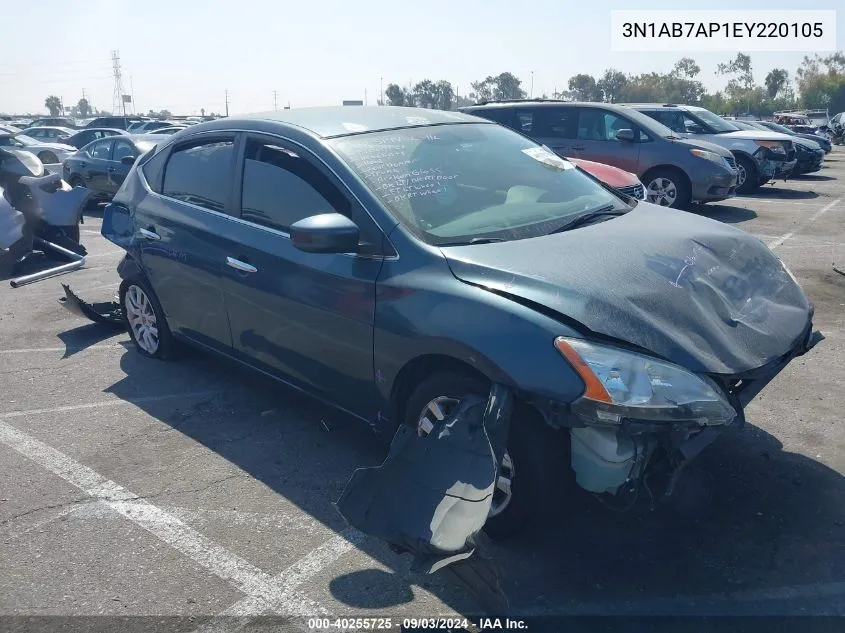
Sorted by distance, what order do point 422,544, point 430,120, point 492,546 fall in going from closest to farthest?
1. point 422,544
2. point 492,546
3. point 430,120

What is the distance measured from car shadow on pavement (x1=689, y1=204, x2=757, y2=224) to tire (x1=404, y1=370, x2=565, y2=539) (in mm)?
9676

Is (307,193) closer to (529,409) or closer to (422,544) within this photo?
(529,409)

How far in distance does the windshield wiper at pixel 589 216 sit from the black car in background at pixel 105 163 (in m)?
11.8

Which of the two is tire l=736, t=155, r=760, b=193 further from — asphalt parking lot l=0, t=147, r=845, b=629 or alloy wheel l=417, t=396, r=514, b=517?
alloy wheel l=417, t=396, r=514, b=517

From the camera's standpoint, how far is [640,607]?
299 centimetres

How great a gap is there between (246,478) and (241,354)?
0.88 meters

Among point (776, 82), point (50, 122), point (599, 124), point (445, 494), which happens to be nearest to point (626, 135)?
point (599, 124)

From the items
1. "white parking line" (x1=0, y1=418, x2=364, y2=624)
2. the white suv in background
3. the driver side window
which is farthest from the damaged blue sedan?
the white suv in background

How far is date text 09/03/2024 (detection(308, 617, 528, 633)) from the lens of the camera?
2.92m

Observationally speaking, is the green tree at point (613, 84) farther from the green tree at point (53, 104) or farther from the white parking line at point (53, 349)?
the green tree at point (53, 104)

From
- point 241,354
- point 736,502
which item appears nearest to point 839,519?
point 736,502

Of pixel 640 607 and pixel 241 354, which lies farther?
pixel 241 354

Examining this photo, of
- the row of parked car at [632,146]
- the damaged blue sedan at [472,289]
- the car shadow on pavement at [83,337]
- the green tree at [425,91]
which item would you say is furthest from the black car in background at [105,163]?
the green tree at [425,91]

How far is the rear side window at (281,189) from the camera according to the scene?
4.05 m
